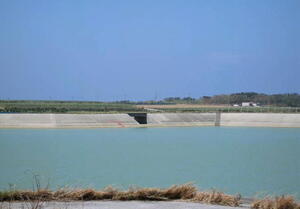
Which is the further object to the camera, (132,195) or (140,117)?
(140,117)

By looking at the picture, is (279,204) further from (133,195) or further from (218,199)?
(133,195)

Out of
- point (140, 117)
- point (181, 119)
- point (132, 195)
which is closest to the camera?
point (132, 195)

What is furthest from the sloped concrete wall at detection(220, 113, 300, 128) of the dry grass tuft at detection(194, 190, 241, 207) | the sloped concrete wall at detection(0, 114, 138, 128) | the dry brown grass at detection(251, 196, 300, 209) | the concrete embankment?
the dry brown grass at detection(251, 196, 300, 209)

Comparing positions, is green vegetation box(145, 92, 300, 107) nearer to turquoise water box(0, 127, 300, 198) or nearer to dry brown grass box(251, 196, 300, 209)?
turquoise water box(0, 127, 300, 198)

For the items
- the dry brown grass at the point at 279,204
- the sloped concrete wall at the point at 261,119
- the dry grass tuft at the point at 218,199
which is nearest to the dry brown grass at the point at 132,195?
the dry grass tuft at the point at 218,199

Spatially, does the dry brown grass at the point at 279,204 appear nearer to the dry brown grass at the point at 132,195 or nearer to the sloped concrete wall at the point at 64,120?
the dry brown grass at the point at 132,195

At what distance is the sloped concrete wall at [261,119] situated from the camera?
195 ft

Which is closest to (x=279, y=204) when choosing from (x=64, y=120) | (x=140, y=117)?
(x=64, y=120)

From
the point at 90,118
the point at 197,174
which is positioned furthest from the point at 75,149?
the point at 90,118

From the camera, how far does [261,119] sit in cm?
6059

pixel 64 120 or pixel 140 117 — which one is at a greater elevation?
pixel 140 117

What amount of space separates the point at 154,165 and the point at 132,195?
13.1 metres

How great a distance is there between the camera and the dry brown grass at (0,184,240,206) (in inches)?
328

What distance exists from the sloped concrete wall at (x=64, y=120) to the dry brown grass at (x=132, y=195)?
136 feet
